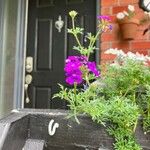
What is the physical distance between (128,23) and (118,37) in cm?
19

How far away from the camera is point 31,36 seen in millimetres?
3537

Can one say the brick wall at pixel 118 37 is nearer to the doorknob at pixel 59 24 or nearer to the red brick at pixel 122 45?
the red brick at pixel 122 45

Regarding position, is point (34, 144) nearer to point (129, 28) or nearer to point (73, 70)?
point (73, 70)

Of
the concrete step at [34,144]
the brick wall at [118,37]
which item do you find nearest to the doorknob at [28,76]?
the brick wall at [118,37]

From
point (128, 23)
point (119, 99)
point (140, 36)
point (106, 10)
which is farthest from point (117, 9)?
point (119, 99)

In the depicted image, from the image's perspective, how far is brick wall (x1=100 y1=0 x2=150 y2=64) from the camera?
2.85m

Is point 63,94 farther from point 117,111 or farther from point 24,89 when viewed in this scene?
point 24,89

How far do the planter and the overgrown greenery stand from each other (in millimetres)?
28

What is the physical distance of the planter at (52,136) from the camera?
97cm

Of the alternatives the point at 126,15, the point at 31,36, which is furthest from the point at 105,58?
the point at 31,36

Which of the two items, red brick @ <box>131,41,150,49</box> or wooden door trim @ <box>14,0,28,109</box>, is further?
wooden door trim @ <box>14,0,28,109</box>

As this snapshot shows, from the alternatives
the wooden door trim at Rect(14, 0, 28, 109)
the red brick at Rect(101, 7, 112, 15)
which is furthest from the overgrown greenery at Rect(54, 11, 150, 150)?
the wooden door trim at Rect(14, 0, 28, 109)

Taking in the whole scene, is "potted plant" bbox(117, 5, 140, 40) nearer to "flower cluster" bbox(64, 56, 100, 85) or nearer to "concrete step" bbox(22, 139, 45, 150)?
"flower cluster" bbox(64, 56, 100, 85)

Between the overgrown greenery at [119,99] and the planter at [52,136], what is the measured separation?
3 centimetres
